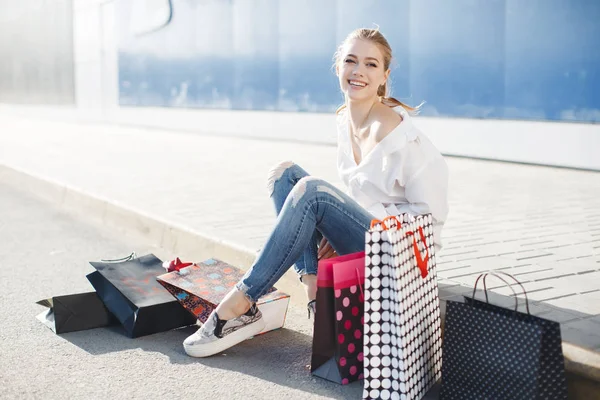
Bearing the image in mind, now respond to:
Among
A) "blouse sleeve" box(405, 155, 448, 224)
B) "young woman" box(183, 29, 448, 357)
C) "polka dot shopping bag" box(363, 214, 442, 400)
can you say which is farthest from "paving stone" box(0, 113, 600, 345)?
"polka dot shopping bag" box(363, 214, 442, 400)

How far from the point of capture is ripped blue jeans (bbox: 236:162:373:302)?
137 inches

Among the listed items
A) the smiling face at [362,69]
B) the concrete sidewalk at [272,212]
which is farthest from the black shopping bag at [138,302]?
the smiling face at [362,69]

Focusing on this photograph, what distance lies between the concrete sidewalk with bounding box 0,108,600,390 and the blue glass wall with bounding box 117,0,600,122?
43.7 inches

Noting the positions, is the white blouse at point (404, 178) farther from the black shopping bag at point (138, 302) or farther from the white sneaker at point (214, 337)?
the black shopping bag at point (138, 302)

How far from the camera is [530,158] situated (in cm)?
1090

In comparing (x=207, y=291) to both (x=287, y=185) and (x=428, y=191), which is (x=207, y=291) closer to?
(x=287, y=185)

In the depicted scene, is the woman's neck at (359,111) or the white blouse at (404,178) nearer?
the white blouse at (404,178)

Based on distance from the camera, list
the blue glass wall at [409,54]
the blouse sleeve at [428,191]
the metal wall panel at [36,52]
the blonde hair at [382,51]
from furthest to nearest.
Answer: the metal wall panel at [36,52], the blue glass wall at [409,54], the blonde hair at [382,51], the blouse sleeve at [428,191]

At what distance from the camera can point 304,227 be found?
350cm

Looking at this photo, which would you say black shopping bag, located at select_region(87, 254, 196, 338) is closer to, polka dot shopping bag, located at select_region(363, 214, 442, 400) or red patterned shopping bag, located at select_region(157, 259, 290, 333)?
red patterned shopping bag, located at select_region(157, 259, 290, 333)

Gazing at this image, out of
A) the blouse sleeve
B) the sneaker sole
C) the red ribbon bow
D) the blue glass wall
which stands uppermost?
the blue glass wall

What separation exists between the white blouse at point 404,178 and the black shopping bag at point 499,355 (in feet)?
2.49

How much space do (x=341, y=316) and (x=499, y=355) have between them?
66 cm

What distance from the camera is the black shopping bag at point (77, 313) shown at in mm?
3967
